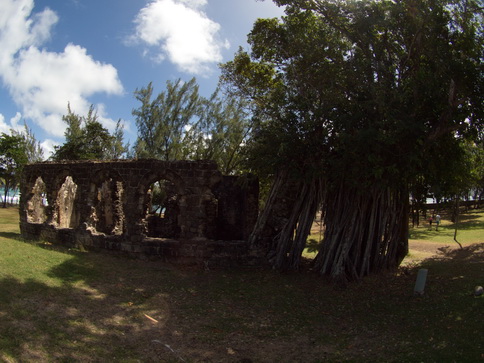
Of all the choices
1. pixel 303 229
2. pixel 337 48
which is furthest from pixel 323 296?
pixel 337 48

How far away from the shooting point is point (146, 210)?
12.0 m

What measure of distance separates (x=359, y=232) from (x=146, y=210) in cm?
627

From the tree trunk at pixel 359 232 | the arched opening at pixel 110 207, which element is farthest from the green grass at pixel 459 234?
the arched opening at pixel 110 207

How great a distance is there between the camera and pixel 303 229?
10.4 metres

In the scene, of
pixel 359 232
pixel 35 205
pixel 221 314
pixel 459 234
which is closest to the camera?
pixel 221 314

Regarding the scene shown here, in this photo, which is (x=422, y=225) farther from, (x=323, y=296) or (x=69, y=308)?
(x=69, y=308)

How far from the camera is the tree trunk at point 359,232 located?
954 centimetres

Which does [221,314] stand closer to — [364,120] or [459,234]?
[364,120]

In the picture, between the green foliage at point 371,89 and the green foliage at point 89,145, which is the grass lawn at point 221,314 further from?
the green foliage at point 89,145

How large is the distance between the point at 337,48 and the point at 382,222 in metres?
4.68

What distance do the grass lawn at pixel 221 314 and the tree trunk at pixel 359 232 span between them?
0.40m

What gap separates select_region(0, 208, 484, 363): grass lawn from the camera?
5.58m

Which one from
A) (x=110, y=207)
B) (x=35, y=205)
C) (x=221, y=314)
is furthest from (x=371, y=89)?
(x=35, y=205)

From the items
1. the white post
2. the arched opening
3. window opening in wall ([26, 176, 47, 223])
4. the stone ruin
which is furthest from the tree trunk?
window opening in wall ([26, 176, 47, 223])
